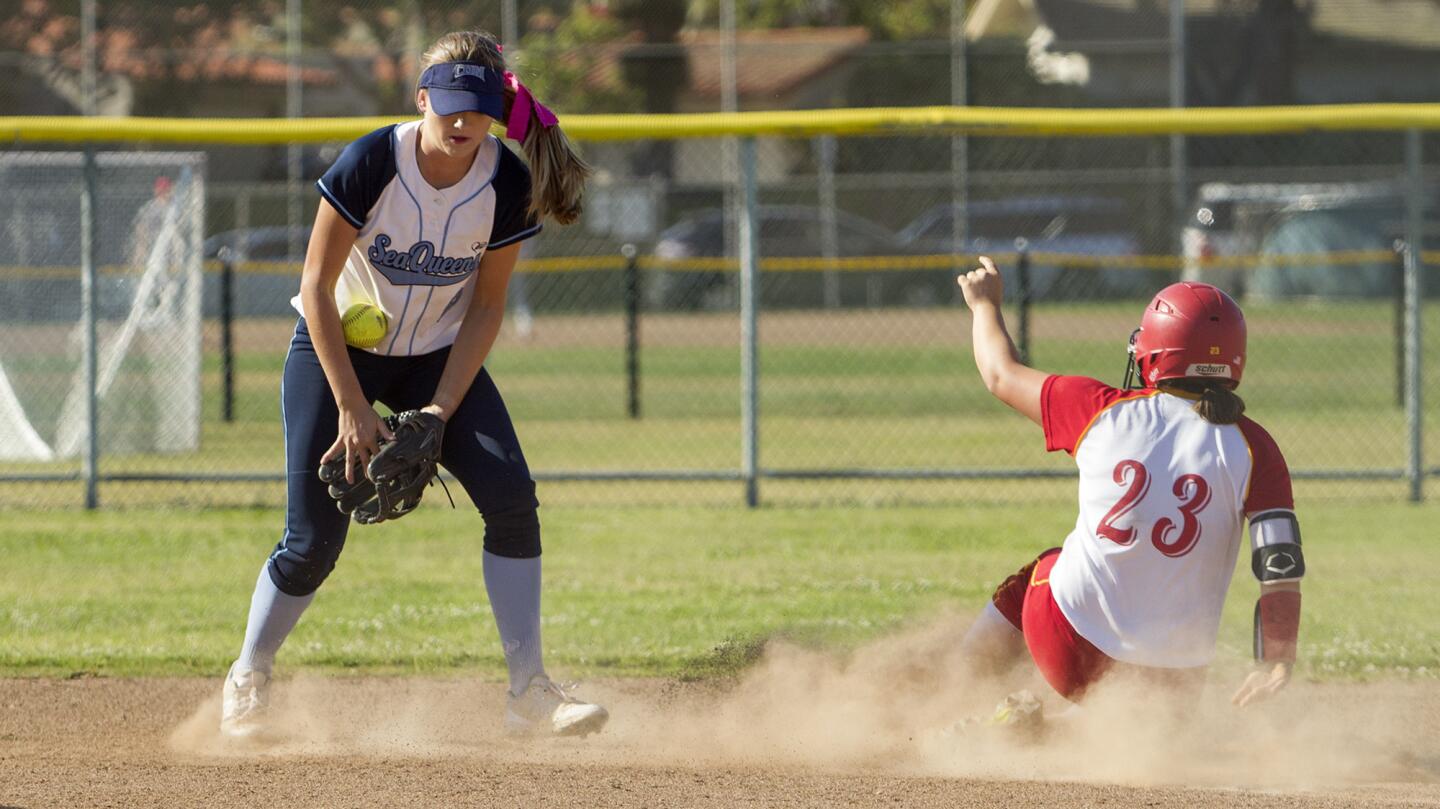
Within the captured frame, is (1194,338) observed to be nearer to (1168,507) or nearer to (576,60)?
(1168,507)

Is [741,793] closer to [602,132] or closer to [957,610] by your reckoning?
[957,610]

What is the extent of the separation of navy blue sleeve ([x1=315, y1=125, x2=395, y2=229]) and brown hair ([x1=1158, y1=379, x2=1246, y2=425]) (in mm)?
2043

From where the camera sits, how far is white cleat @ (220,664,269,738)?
4.46 m

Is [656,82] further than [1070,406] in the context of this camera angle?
Yes

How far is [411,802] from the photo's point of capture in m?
3.82

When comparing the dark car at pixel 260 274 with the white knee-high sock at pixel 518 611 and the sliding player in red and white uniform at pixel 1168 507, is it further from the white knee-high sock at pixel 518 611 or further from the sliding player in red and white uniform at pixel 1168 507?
the sliding player in red and white uniform at pixel 1168 507

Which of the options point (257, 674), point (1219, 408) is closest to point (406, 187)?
point (257, 674)

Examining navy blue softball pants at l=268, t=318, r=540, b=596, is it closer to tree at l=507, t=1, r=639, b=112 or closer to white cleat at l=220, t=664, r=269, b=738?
white cleat at l=220, t=664, r=269, b=738

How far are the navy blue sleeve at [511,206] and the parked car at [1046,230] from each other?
61.2ft

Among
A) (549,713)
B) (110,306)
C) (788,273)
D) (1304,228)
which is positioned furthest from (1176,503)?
(1304,228)

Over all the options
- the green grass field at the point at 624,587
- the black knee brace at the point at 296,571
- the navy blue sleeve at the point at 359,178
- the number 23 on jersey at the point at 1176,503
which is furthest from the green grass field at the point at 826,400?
the number 23 on jersey at the point at 1176,503

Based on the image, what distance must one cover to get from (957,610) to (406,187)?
2.87 m

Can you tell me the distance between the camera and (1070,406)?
3.99 metres

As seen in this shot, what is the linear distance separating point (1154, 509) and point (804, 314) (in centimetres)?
1740
